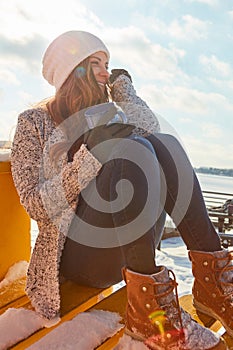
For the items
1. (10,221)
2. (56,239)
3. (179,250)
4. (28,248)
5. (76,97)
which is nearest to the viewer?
(56,239)

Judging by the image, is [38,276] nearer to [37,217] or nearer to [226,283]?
[37,217]

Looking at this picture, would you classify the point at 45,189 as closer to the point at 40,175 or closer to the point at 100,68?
the point at 40,175

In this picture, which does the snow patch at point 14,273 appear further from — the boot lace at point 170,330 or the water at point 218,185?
the water at point 218,185

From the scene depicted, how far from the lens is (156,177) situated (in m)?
1.01

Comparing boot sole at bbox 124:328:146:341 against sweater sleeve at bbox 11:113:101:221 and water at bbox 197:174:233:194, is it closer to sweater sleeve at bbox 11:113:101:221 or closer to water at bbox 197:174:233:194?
sweater sleeve at bbox 11:113:101:221

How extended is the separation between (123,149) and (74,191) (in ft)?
0.63

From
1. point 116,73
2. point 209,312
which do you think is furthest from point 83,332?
point 116,73

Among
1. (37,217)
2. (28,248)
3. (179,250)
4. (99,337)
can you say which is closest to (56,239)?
(37,217)

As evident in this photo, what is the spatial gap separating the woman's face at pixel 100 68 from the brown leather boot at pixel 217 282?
26.8 inches

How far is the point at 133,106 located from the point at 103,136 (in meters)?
0.47

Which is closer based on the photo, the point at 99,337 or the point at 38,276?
the point at 99,337

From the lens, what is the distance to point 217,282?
1096 millimetres

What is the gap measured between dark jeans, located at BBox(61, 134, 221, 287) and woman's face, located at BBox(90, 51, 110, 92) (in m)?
0.37

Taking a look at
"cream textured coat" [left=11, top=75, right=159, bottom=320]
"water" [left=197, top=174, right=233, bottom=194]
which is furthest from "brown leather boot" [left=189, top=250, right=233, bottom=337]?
"water" [left=197, top=174, right=233, bottom=194]
